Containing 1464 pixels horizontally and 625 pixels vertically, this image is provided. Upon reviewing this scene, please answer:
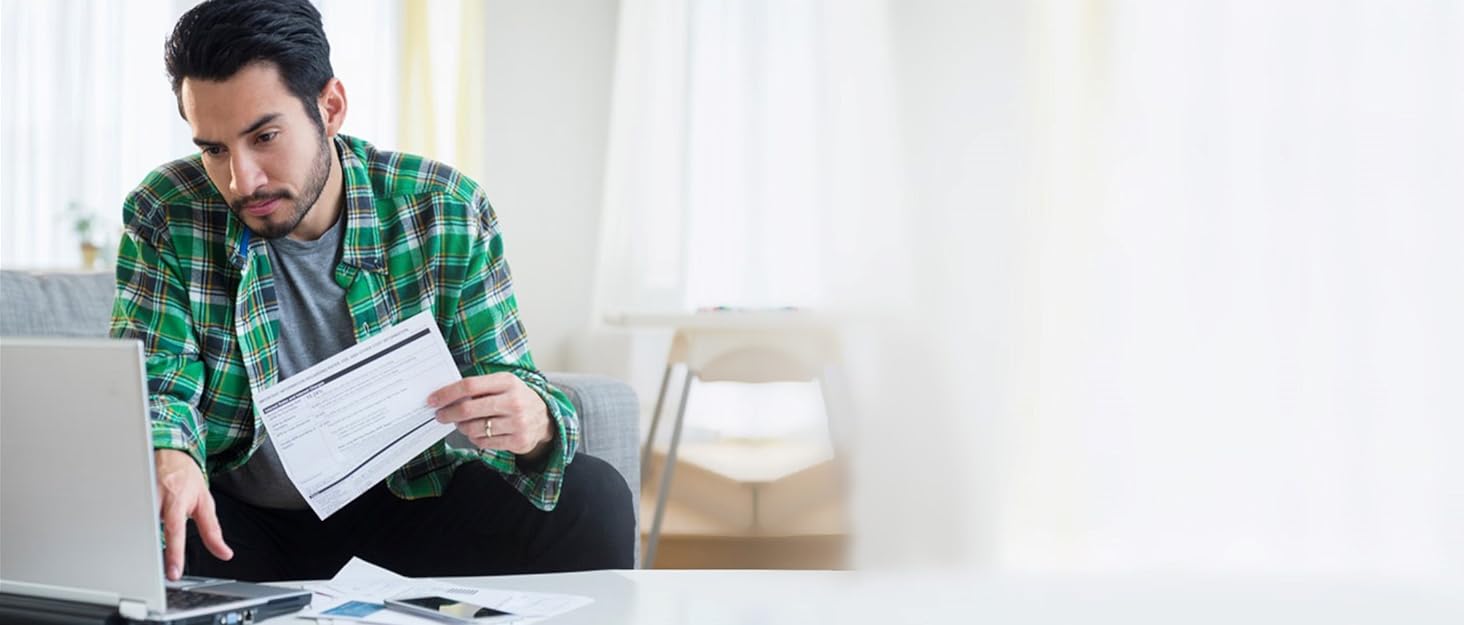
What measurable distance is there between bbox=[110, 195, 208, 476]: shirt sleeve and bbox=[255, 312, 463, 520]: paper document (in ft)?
0.71

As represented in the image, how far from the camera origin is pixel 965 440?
117 inches

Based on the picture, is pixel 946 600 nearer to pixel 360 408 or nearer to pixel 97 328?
pixel 360 408

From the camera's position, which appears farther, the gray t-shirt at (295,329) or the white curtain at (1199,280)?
the white curtain at (1199,280)

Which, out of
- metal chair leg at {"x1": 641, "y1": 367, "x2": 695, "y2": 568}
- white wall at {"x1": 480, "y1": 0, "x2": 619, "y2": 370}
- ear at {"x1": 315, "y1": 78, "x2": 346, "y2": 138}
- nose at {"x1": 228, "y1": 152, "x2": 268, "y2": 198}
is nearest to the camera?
nose at {"x1": 228, "y1": 152, "x2": 268, "y2": 198}

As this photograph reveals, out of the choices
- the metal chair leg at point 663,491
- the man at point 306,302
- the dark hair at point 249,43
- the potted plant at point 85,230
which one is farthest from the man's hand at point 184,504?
the potted plant at point 85,230

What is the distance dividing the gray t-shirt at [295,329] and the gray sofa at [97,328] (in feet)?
1.22

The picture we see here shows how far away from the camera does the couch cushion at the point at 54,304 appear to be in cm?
167

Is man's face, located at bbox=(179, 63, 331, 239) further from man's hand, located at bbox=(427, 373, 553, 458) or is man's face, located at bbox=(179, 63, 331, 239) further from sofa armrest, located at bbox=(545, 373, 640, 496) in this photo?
sofa armrest, located at bbox=(545, 373, 640, 496)

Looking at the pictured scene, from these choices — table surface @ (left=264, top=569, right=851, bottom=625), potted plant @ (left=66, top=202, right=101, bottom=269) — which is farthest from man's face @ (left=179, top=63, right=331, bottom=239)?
potted plant @ (left=66, top=202, right=101, bottom=269)

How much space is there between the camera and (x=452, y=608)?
98 centimetres

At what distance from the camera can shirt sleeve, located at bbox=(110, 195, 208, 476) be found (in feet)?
4.51

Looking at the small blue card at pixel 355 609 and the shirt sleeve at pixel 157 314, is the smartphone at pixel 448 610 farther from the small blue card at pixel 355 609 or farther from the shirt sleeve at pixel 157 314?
the shirt sleeve at pixel 157 314

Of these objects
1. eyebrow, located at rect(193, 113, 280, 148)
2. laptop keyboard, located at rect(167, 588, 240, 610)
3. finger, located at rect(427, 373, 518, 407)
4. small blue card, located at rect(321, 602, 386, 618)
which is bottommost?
small blue card, located at rect(321, 602, 386, 618)

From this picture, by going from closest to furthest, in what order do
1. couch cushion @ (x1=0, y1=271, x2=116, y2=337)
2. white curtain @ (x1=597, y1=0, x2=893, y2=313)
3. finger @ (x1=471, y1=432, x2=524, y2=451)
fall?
finger @ (x1=471, y1=432, x2=524, y2=451) → couch cushion @ (x1=0, y1=271, x2=116, y2=337) → white curtain @ (x1=597, y1=0, x2=893, y2=313)
